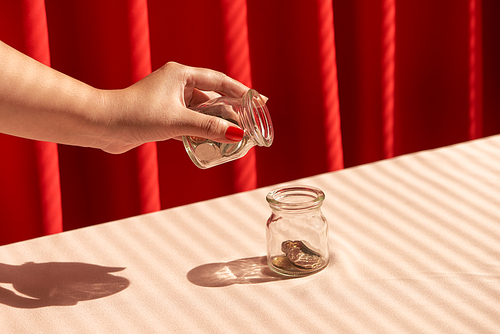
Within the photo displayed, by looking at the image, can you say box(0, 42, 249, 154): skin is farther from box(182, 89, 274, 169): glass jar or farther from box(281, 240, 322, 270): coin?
box(281, 240, 322, 270): coin

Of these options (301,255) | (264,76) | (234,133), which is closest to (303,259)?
(301,255)

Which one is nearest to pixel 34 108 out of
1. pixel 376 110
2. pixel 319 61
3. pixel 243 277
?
pixel 243 277

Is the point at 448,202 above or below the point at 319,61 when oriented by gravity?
below

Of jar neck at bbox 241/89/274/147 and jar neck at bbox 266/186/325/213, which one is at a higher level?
jar neck at bbox 241/89/274/147

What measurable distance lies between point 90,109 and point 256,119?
0.24m

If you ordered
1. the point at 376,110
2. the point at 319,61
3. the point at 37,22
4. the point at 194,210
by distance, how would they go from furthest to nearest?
1. the point at 376,110
2. the point at 319,61
3. the point at 37,22
4. the point at 194,210

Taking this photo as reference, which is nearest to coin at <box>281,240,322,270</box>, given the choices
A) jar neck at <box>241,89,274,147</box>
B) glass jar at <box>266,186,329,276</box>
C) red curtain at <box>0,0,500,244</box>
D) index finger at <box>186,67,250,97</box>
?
glass jar at <box>266,186,329,276</box>

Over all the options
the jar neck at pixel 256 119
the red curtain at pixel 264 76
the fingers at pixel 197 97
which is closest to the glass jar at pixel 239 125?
the jar neck at pixel 256 119

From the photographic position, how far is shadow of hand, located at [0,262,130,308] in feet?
2.44

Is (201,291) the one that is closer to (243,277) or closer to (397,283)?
(243,277)

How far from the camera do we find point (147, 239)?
0.91m

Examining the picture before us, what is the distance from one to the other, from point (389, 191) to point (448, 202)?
11cm

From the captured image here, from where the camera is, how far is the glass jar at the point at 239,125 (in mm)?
770

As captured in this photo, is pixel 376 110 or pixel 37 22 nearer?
pixel 37 22
